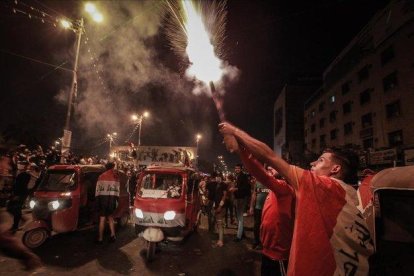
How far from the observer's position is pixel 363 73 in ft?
120

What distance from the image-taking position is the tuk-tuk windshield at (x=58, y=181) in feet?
30.2

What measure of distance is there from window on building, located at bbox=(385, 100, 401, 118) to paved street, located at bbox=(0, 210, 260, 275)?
88.2 feet

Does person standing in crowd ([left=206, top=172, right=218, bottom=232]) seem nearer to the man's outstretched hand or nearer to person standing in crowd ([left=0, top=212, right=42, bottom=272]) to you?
person standing in crowd ([left=0, top=212, right=42, bottom=272])

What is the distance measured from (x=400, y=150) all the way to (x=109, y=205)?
2660 cm

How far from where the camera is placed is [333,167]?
→ 265 cm

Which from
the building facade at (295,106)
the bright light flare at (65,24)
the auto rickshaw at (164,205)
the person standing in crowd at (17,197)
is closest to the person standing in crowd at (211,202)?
the auto rickshaw at (164,205)

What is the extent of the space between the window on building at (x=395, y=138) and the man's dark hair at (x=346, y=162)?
102 feet

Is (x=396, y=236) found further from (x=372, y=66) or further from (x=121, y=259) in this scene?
(x=372, y=66)

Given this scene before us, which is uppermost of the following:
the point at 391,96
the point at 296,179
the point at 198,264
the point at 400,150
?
the point at 391,96

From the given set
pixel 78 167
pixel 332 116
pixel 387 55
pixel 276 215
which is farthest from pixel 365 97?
pixel 276 215

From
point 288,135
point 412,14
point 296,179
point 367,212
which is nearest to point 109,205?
point 367,212

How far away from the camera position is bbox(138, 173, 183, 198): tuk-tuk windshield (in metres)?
8.77

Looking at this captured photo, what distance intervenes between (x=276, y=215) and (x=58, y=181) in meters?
8.21

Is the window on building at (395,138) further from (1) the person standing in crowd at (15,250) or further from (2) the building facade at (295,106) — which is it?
(2) the building facade at (295,106)
